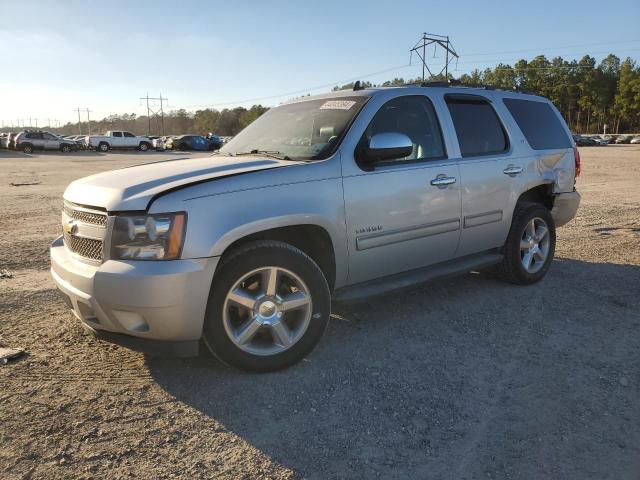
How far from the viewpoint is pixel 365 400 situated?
3041 mm

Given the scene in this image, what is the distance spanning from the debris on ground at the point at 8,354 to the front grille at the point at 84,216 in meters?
1.03

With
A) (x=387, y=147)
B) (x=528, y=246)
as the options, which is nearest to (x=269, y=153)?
(x=387, y=147)

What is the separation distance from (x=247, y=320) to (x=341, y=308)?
143 centimetres

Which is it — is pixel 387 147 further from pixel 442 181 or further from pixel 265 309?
pixel 265 309

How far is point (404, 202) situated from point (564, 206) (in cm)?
260

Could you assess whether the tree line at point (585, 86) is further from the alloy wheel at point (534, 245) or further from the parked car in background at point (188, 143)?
the alloy wheel at point (534, 245)

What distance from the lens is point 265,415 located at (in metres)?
2.88

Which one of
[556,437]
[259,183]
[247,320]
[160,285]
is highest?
[259,183]

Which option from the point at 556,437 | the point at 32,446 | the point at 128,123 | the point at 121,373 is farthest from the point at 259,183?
the point at 128,123

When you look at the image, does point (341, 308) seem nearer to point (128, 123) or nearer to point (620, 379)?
point (620, 379)

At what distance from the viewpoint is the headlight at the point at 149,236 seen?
293 cm

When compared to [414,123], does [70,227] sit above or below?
below

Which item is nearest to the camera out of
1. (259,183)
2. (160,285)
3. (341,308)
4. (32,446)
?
(32,446)

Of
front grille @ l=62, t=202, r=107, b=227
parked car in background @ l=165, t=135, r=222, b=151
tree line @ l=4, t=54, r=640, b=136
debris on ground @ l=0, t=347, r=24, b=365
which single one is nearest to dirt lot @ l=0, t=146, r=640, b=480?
debris on ground @ l=0, t=347, r=24, b=365
